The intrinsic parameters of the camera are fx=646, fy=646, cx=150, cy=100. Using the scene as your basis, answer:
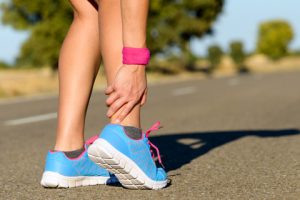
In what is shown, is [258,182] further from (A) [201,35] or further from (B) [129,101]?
(A) [201,35]

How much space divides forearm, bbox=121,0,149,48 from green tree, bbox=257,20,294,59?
108 m

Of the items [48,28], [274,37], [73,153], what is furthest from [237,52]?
[73,153]

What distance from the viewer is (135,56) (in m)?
2.47

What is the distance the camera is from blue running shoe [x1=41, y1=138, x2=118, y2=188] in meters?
2.66

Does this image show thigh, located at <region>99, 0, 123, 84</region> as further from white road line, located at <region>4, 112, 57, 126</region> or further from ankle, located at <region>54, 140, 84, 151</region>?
white road line, located at <region>4, 112, 57, 126</region>

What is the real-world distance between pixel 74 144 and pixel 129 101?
1.47 ft

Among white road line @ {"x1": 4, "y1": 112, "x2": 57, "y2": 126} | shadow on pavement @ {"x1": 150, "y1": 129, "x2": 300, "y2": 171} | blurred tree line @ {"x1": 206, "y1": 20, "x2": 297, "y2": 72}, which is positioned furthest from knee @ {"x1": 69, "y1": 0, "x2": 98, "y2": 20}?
blurred tree line @ {"x1": 206, "y1": 20, "x2": 297, "y2": 72}

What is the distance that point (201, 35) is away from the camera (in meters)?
39.4

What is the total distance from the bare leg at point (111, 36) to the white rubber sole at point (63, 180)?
37 cm

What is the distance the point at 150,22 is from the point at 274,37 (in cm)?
8435

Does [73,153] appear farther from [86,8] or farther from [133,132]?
[86,8]

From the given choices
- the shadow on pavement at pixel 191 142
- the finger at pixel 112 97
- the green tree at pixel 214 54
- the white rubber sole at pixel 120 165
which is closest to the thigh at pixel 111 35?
the finger at pixel 112 97

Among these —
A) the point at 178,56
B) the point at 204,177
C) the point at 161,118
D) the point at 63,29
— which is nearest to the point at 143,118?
the point at 161,118

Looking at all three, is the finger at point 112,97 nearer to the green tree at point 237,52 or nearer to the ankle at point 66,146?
the ankle at point 66,146
